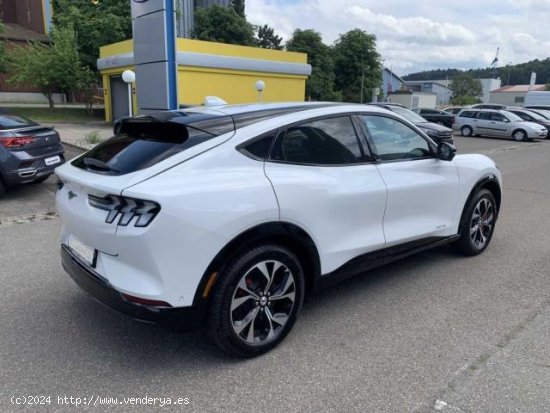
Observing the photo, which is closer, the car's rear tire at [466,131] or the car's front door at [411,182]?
the car's front door at [411,182]

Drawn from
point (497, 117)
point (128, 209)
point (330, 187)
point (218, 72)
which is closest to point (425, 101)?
point (497, 117)

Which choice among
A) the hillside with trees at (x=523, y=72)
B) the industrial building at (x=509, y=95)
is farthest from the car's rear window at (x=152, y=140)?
the hillside with trees at (x=523, y=72)

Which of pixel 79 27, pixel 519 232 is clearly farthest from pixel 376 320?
pixel 79 27

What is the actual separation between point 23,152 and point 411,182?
6264mm

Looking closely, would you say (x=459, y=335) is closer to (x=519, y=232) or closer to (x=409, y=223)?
(x=409, y=223)

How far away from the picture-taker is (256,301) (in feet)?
9.70

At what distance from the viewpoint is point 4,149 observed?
7.21 m

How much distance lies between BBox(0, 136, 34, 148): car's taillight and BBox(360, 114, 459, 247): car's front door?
5.99 metres

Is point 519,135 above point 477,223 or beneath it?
beneath

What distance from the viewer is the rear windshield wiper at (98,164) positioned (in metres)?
2.91

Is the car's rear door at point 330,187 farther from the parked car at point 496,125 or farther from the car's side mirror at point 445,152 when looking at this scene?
the parked car at point 496,125

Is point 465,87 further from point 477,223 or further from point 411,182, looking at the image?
point 411,182

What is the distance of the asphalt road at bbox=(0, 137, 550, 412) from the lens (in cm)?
264

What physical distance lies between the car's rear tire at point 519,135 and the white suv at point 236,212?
22.0m
